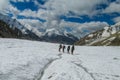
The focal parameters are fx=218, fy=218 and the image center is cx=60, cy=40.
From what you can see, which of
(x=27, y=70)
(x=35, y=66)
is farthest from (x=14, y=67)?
(x=35, y=66)

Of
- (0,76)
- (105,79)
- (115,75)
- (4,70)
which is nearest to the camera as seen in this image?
(0,76)

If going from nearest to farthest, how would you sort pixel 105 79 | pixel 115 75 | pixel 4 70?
pixel 4 70
pixel 105 79
pixel 115 75

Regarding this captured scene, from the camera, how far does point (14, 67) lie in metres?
29.7

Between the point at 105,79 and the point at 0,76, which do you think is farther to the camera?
the point at 105,79

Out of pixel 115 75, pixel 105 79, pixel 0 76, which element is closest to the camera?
pixel 0 76

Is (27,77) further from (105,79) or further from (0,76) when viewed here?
(105,79)

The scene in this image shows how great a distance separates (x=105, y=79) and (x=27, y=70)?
34.7ft

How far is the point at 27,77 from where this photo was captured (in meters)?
26.3

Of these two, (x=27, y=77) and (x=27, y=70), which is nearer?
(x=27, y=77)

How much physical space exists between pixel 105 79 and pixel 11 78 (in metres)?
12.5

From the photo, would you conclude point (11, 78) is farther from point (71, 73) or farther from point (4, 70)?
point (71, 73)

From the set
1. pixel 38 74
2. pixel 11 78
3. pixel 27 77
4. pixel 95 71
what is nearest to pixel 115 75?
pixel 95 71

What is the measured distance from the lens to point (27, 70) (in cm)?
2941

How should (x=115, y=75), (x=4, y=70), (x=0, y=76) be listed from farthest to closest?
(x=115, y=75) < (x=4, y=70) < (x=0, y=76)
